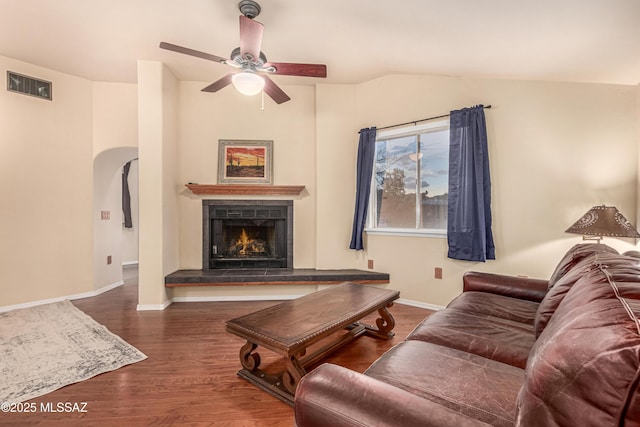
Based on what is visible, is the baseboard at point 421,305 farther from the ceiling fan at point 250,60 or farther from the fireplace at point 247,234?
the ceiling fan at point 250,60

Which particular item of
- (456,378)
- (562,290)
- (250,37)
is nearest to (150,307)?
(250,37)

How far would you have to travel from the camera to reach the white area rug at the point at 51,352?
1.92 meters

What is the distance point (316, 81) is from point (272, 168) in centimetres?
130

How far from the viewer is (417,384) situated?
1.14m

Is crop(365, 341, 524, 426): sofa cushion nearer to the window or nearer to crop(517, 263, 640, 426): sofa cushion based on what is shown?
crop(517, 263, 640, 426): sofa cushion

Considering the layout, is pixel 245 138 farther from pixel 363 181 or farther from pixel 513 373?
pixel 513 373

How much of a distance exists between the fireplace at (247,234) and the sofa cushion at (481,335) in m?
2.52

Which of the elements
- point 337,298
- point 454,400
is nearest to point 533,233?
point 337,298

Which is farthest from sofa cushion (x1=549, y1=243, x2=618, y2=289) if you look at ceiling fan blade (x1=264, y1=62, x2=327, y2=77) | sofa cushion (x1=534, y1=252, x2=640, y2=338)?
ceiling fan blade (x1=264, y1=62, x2=327, y2=77)

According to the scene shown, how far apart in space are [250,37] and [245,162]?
2.00 meters

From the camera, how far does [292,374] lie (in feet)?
5.68

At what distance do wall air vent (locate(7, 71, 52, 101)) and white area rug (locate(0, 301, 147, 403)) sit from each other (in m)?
2.56

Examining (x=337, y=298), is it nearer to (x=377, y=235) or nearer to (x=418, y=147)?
(x=377, y=235)

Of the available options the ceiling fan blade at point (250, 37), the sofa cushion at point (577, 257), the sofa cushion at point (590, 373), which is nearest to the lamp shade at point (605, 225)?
the sofa cushion at point (577, 257)
